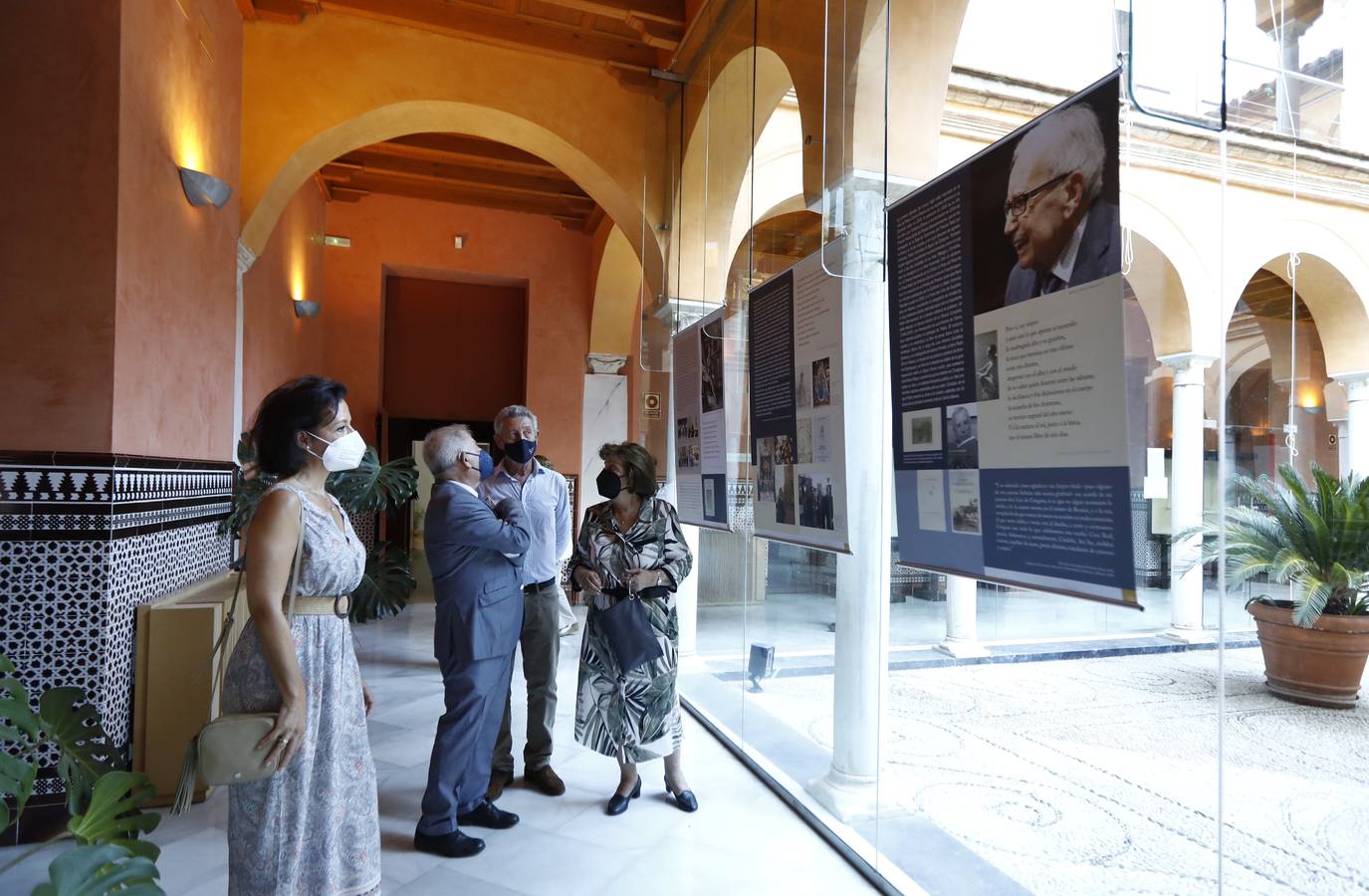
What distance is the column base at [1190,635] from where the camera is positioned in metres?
1.67

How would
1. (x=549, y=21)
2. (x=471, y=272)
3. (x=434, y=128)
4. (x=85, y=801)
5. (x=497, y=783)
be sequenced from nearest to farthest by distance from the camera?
(x=85, y=801) < (x=497, y=783) < (x=549, y=21) < (x=434, y=128) < (x=471, y=272)

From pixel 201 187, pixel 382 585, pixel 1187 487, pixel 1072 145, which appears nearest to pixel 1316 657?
pixel 1187 487

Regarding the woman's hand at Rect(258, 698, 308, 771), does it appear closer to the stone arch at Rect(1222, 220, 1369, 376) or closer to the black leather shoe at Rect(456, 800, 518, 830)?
the black leather shoe at Rect(456, 800, 518, 830)

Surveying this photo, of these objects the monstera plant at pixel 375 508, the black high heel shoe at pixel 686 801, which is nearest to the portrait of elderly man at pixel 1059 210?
the black high heel shoe at pixel 686 801

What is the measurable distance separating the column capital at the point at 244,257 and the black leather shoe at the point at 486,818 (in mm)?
4258

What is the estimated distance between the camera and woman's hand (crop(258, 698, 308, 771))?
189 cm

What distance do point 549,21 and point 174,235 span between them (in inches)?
122

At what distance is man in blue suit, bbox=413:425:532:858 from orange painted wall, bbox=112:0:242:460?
1633 mm

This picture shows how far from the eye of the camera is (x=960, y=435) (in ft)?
6.85

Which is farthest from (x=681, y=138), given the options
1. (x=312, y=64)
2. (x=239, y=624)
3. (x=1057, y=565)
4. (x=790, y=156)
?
(x=1057, y=565)

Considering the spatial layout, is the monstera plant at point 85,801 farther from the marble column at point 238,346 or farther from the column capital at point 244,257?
the column capital at point 244,257

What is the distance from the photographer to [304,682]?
2000 millimetres

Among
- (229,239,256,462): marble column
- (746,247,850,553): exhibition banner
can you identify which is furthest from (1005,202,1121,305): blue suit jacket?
(229,239,256,462): marble column

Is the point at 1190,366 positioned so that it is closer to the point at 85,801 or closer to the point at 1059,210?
the point at 1059,210
